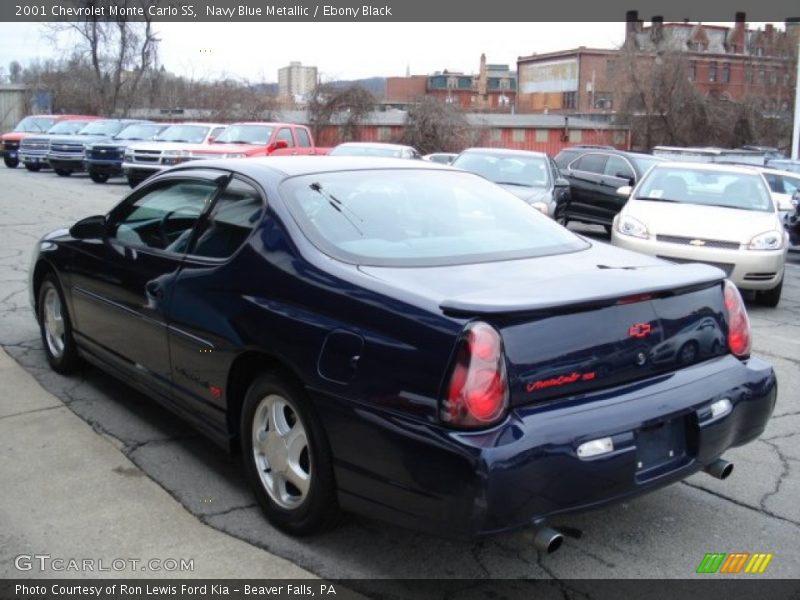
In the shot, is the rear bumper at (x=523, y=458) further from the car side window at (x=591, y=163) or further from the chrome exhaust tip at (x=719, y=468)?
the car side window at (x=591, y=163)

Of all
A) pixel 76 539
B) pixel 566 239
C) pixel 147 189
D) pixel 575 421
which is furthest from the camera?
pixel 147 189

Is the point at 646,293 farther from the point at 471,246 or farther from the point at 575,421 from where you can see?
the point at 471,246

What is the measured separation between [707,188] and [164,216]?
24.6 feet

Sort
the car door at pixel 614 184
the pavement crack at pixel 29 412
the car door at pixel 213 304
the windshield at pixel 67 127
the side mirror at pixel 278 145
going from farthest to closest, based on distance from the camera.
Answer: the windshield at pixel 67 127 → the side mirror at pixel 278 145 → the car door at pixel 614 184 → the pavement crack at pixel 29 412 → the car door at pixel 213 304

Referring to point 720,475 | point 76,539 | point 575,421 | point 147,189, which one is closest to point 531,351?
point 575,421

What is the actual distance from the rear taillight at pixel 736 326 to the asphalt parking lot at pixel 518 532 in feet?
2.65

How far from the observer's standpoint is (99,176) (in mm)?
24828

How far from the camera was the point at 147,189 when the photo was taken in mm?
5035

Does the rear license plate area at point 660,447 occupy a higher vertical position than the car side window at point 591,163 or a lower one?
lower

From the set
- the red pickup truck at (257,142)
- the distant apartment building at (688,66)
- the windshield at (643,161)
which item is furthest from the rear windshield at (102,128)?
the distant apartment building at (688,66)

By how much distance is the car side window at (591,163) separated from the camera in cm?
1627

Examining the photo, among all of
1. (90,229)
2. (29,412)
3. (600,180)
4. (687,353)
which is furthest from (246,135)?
(687,353)

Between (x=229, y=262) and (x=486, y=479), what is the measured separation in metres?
1.76

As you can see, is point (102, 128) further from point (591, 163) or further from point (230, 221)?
point (230, 221)
